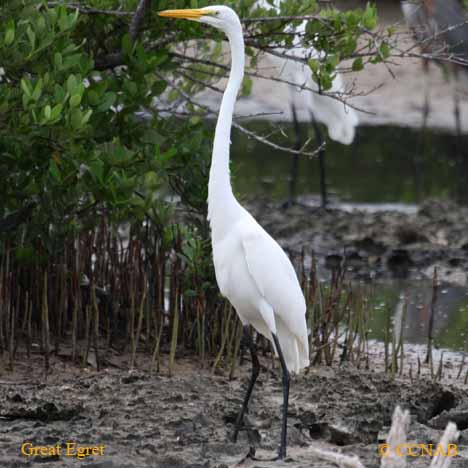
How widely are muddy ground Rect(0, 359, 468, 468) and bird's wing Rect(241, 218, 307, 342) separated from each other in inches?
19.3

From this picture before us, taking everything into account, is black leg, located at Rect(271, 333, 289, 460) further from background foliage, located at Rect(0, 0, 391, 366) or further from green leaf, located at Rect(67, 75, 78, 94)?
green leaf, located at Rect(67, 75, 78, 94)

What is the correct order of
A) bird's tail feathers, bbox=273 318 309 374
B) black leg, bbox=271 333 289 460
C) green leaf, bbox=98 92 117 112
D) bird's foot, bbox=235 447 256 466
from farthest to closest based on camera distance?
1. green leaf, bbox=98 92 117 112
2. bird's tail feathers, bbox=273 318 309 374
3. black leg, bbox=271 333 289 460
4. bird's foot, bbox=235 447 256 466

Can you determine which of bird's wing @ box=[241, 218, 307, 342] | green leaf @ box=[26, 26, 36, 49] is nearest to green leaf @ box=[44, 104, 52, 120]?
green leaf @ box=[26, 26, 36, 49]

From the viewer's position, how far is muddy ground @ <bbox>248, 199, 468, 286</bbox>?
29.1 feet

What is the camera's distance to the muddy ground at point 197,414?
436 cm

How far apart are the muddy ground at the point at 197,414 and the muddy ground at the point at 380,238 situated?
330 cm

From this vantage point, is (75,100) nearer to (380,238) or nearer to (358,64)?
(358,64)

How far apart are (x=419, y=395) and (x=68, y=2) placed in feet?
8.80

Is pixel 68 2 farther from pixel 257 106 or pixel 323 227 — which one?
pixel 257 106

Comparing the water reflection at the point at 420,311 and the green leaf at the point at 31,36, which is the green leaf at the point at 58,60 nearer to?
the green leaf at the point at 31,36

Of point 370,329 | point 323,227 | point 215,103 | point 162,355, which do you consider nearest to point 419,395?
point 162,355

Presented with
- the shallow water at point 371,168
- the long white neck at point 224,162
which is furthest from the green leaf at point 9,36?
the shallow water at point 371,168

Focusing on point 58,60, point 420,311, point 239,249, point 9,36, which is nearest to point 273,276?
point 239,249

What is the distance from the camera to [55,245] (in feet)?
18.0
